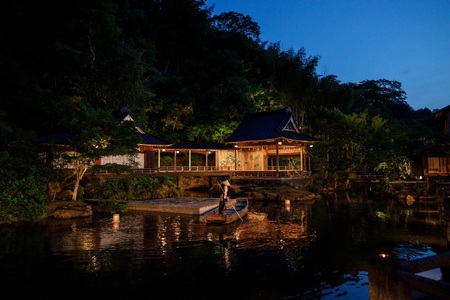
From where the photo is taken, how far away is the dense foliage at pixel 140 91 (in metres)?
25.6

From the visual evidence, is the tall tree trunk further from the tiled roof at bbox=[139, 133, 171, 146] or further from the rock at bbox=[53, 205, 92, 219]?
the tiled roof at bbox=[139, 133, 171, 146]

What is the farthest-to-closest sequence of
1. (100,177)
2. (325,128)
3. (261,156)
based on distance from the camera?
(325,128), (261,156), (100,177)

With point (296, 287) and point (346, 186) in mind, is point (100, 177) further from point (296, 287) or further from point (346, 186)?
point (346, 186)

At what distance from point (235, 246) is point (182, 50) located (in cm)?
4869

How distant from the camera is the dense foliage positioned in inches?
1008

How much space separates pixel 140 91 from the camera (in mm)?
31109

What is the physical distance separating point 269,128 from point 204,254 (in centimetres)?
2192

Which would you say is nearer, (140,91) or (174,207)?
(174,207)

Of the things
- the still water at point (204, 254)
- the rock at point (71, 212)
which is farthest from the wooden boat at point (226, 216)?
the rock at point (71, 212)

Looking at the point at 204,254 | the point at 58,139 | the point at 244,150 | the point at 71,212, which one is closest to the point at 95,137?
the point at 71,212

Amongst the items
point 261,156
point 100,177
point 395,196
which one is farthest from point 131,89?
point 395,196

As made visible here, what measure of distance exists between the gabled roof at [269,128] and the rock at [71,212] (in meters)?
16.6

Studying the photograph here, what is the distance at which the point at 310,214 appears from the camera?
19.1m

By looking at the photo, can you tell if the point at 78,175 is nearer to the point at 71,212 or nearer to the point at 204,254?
A: the point at 71,212
